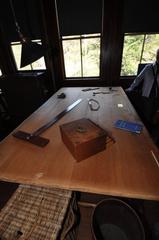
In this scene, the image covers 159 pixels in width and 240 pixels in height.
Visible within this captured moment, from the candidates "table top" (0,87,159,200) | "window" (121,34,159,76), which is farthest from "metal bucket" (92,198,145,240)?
"window" (121,34,159,76)

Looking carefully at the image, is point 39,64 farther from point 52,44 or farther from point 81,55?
point 81,55

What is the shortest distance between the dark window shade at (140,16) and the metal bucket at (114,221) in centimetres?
288

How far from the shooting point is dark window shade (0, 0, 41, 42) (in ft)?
8.84

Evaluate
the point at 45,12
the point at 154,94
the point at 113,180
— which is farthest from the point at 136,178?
the point at 45,12

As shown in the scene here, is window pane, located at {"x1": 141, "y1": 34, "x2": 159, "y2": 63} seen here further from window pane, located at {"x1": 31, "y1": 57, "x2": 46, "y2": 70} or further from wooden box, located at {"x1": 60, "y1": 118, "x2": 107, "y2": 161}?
wooden box, located at {"x1": 60, "y1": 118, "x2": 107, "y2": 161}

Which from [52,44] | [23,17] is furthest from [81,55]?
[23,17]

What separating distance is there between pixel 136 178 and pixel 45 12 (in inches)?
126

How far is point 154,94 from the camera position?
1975mm

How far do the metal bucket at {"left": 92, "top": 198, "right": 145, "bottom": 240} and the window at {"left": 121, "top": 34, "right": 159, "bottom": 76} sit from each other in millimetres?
2713

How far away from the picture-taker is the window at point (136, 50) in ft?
8.87

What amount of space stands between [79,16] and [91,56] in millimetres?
751

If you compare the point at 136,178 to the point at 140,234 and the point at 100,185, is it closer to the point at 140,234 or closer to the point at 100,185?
the point at 100,185

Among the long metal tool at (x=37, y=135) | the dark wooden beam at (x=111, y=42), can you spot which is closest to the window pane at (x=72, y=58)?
the dark wooden beam at (x=111, y=42)

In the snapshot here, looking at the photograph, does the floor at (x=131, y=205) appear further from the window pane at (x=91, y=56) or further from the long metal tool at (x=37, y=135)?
the window pane at (x=91, y=56)
